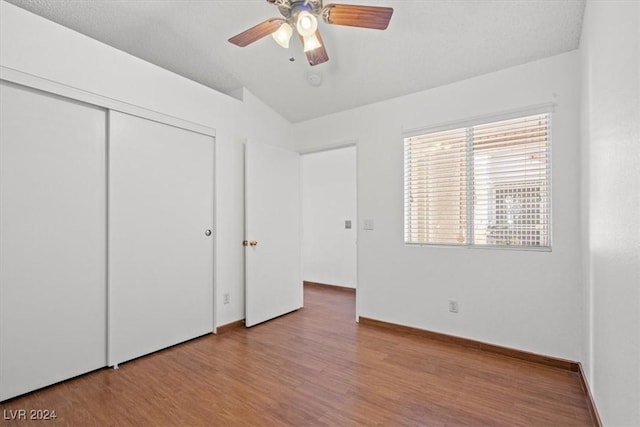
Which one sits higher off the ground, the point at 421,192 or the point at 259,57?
the point at 259,57

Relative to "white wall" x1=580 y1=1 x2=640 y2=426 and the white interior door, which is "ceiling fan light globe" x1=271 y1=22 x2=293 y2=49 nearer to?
the white interior door

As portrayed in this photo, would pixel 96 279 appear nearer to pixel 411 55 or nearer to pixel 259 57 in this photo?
pixel 259 57

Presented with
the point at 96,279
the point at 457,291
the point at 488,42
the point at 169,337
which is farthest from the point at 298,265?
the point at 488,42

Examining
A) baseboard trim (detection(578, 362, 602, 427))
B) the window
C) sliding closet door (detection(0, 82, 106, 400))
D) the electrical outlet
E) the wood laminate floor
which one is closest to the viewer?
baseboard trim (detection(578, 362, 602, 427))

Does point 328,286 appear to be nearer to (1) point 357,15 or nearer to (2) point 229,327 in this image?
(2) point 229,327

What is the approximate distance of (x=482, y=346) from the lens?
271 centimetres

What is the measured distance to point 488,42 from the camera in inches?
95.4

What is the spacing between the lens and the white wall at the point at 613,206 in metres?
1.06

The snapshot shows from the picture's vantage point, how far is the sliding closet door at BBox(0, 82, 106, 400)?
6.45 ft

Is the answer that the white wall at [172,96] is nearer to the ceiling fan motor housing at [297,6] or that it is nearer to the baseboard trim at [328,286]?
the ceiling fan motor housing at [297,6]

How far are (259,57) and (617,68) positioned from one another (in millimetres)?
2615

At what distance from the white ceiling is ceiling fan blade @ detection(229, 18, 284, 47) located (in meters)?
0.38

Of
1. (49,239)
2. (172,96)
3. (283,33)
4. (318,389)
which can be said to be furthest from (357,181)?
(49,239)

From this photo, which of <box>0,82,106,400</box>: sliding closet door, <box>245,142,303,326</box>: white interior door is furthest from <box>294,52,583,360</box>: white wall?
<box>0,82,106,400</box>: sliding closet door
